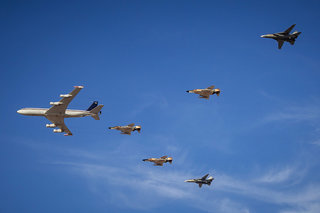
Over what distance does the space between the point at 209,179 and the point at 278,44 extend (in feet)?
199

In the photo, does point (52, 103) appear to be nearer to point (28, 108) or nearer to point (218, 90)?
point (28, 108)

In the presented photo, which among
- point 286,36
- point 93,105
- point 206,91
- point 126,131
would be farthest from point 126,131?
point 286,36

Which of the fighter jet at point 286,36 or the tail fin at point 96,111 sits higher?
the fighter jet at point 286,36

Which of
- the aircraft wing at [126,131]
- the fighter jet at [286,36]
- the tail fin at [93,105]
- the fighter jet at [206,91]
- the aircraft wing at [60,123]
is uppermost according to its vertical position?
the fighter jet at [286,36]

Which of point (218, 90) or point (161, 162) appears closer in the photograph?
point (218, 90)

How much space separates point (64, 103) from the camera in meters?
141

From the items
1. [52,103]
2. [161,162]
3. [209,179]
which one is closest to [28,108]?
[52,103]

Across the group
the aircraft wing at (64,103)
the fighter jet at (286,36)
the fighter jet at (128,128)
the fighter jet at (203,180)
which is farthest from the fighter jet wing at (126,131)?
the fighter jet at (286,36)

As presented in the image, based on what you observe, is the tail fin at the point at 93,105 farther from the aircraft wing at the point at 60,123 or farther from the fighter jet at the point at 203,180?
the fighter jet at the point at 203,180

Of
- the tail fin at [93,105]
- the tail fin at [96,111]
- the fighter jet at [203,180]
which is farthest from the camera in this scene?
the fighter jet at [203,180]

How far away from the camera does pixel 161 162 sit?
520 ft

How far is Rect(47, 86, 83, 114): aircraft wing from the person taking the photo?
13576 cm

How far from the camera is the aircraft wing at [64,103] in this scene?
136 meters

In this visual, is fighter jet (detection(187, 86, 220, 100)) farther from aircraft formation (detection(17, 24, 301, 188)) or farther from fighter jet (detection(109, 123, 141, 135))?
fighter jet (detection(109, 123, 141, 135))
